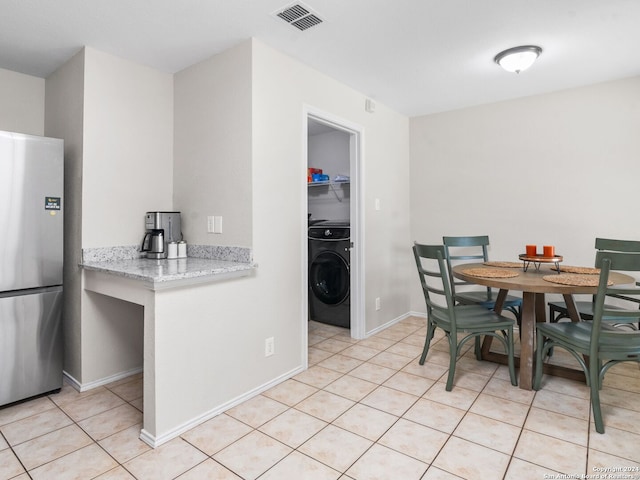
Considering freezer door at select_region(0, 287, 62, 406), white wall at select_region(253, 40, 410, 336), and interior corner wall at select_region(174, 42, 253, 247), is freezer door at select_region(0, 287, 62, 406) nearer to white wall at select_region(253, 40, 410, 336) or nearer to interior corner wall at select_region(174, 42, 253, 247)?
interior corner wall at select_region(174, 42, 253, 247)

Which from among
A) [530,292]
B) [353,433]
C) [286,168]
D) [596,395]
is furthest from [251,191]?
[596,395]

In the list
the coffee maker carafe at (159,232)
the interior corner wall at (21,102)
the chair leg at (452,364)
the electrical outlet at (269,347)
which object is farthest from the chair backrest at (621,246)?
the interior corner wall at (21,102)

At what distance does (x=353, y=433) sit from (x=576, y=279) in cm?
160

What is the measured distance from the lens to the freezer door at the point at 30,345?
7.35 ft

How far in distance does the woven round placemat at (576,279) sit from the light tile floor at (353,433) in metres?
0.73

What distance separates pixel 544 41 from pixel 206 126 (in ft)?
7.69

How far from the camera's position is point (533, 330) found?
248 cm

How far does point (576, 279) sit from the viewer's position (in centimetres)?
225

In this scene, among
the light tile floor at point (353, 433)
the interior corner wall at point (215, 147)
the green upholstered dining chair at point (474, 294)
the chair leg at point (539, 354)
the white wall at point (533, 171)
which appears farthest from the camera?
the white wall at point (533, 171)

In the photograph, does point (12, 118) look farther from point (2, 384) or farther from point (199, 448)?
point (199, 448)

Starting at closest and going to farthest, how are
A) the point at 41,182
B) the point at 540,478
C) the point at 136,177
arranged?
the point at 540,478 < the point at 41,182 < the point at 136,177

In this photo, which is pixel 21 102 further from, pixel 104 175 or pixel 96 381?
pixel 96 381

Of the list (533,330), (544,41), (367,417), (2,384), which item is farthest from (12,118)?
(533,330)

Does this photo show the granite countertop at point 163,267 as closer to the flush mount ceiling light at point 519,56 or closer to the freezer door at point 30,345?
the freezer door at point 30,345
